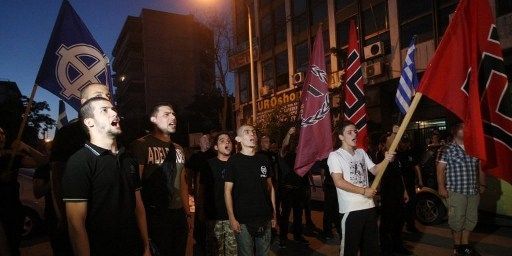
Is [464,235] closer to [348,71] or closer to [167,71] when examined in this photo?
[348,71]

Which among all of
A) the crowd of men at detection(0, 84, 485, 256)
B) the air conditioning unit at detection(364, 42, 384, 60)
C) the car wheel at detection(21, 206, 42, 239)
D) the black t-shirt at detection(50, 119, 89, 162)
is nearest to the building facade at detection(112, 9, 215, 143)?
the air conditioning unit at detection(364, 42, 384, 60)

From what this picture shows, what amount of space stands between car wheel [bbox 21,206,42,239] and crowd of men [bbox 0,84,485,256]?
423 cm

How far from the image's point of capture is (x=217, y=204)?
4.73m

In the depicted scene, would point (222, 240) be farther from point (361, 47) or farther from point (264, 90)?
point (264, 90)

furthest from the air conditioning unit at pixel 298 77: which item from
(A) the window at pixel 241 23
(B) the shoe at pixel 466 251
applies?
(B) the shoe at pixel 466 251

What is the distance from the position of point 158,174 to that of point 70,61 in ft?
6.74

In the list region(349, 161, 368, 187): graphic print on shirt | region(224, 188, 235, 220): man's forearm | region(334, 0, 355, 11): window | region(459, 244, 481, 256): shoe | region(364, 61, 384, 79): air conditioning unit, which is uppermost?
region(334, 0, 355, 11): window

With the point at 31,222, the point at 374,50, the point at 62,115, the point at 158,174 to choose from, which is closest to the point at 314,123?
the point at 158,174

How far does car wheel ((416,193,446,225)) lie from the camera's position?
26.1 feet

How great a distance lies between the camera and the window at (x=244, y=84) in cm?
3122

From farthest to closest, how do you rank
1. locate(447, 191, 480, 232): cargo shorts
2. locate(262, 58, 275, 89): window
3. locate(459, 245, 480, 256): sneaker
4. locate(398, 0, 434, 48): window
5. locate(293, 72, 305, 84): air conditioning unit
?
locate(262, 58, 275, 89): window → locate(293, 72, 305, 84): air conditioning unit → locate(398, 0, 434, 48): window → locate(447, 191, 480, 232): cargo shorts → locate(459, 245, 480, 256): sneaker

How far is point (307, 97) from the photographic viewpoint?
6.37 m

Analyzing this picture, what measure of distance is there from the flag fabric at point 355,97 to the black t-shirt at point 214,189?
91.6 inches

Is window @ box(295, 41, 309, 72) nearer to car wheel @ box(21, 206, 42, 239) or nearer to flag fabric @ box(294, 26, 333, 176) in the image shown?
flag fabric @ box(294, 26, 333, 176)
